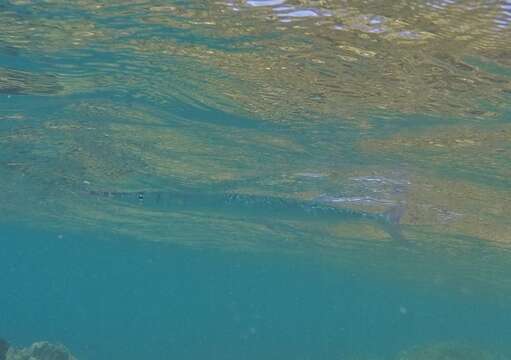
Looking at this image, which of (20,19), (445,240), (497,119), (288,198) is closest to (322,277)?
(445,240)

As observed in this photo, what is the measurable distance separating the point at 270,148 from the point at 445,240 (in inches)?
693

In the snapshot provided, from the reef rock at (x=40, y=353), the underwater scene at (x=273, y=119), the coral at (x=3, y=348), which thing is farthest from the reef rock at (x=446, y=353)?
the coral at (x=3, y=348)

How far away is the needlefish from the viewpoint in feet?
82.7

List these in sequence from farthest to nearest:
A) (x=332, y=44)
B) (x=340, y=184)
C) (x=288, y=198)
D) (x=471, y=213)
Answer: (x=288, y=198)
(x=471, y=213)
(x=340, y=184)
(x=332, y=44)

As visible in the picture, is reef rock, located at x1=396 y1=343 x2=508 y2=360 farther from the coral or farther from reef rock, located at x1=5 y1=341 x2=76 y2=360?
the coral

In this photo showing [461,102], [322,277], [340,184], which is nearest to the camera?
[461,102]

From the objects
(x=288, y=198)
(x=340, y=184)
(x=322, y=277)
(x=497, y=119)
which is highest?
(x=497, y=119)

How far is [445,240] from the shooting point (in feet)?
98.7

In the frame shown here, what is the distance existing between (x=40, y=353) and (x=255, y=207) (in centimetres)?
1279

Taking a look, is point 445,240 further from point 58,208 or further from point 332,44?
point 58,208

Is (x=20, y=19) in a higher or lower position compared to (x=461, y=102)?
higher

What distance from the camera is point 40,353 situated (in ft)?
61.1

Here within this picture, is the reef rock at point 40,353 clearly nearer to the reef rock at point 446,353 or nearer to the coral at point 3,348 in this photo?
the coral at point 3,348

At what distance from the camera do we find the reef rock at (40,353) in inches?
710
